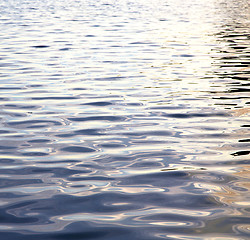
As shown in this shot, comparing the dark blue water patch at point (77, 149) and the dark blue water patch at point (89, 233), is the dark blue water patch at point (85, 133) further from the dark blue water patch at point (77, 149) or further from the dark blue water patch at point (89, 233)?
the dark blue water patch at point (89, 233)

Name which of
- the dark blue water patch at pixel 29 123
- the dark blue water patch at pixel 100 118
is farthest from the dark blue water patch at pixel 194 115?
the dark blue water patch at pixel 29 123

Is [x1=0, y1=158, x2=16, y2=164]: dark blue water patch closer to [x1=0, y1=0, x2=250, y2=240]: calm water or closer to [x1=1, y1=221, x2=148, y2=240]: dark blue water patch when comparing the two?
[x1=0, y1=0, x2=250, y2=240]: calm water

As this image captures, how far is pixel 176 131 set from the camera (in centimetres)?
767

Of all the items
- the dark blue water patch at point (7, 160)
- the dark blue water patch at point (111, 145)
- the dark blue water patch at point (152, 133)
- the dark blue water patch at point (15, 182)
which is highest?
the dark blue water patch at point (15, 182)

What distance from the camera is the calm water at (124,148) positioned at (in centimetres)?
466

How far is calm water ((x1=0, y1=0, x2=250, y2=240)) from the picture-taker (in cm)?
466

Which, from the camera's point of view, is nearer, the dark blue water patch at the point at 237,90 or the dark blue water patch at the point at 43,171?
the dark blue water patch at the point at 43,171

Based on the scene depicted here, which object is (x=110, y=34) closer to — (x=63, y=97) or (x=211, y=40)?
(x=211, y=40)

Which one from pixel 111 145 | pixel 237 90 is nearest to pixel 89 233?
pixel 111 145

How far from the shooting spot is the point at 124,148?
6852mm

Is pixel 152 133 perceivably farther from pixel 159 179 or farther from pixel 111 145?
pixel 159 179

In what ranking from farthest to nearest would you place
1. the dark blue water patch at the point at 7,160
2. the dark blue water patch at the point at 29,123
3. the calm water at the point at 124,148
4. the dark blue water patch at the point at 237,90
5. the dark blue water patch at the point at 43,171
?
the dark blue water patch at the point at 237,90 < the dark blue water patch at the point at 29,123 < the dark blue water patch at the point at 7,160 < the dark blue water patch at the point at 43,171 < the calm water at the point at 124,148

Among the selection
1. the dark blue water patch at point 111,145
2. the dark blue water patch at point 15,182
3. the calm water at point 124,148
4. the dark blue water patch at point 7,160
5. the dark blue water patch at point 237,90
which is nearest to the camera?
the calm water at point 124,148

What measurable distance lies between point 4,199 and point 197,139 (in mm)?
3149
